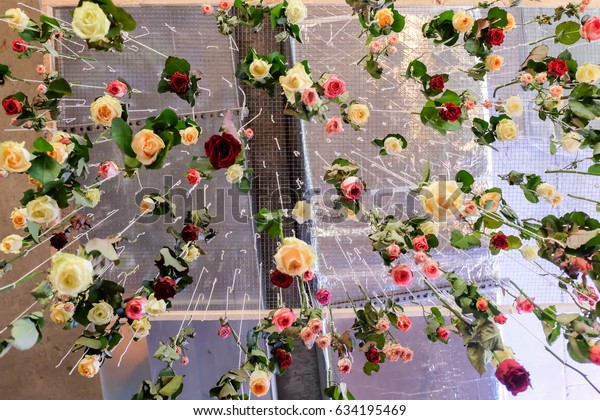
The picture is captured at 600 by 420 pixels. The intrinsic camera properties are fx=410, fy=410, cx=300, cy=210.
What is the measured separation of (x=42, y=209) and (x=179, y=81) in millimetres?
397

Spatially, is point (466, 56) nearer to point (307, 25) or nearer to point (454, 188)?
point (307, 25)

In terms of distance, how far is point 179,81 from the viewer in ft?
3.09

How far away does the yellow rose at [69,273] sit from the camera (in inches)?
27.3

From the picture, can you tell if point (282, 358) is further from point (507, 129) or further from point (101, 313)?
point (507, 129)

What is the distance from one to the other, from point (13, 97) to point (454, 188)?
3.67 ft

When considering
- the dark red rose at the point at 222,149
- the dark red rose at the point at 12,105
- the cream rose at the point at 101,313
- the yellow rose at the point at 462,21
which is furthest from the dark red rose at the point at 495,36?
the dark red rose at the point at 12,105

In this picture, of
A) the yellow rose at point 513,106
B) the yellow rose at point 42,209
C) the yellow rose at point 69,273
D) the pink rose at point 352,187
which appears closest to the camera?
the yellow rose at point 69,273

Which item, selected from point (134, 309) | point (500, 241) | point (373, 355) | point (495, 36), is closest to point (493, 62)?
point (495, 36)

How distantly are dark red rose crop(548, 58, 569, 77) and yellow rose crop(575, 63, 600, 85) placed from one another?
0.03 metres

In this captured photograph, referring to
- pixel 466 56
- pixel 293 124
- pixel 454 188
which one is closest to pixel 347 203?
pixel 454 188

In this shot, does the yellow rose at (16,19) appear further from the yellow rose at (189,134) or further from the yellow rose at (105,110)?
the yellow rose at (189,134)

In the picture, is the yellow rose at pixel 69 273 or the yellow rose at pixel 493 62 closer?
the yellow rose at pixel 69 273

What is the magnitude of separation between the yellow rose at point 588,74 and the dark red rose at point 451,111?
0.36 m

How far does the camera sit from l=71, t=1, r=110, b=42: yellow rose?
2.49 ft
